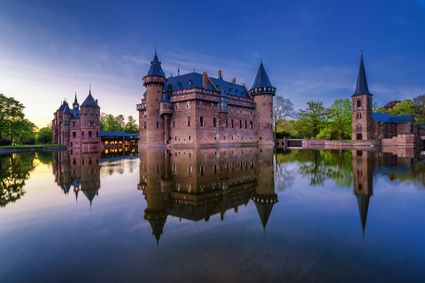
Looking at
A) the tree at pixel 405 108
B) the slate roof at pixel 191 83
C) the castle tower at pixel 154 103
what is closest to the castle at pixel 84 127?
the castle tower at pixel 154 103

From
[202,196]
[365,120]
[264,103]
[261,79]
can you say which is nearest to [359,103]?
[365,120]

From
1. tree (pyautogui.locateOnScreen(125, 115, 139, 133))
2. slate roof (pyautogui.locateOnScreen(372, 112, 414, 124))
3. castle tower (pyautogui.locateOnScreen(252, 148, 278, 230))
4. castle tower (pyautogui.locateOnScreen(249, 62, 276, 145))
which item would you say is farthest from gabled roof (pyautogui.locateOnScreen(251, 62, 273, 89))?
tree (pyautogui.locateOnScreen(125, 115, 139, 133))

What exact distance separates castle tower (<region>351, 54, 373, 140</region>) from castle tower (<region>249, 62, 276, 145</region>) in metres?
21.5

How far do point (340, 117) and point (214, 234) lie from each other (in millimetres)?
76642

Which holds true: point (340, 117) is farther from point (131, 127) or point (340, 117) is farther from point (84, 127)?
point (131, 127)

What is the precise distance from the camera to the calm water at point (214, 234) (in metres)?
4.38

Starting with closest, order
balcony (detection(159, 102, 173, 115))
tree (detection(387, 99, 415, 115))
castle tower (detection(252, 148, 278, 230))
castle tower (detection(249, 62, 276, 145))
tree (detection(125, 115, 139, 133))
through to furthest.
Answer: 1. castle tower (detection(252, 148, 278, 230))
2. balcony (detection(159, 102, 173, 115))
3. castle tower (detection(249, 62, 276, 145))
4. tree (detection(387, 99, 415, 115))
5. tree (detection(125, 115, 139, 133))

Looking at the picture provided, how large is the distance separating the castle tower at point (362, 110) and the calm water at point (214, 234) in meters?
57.8

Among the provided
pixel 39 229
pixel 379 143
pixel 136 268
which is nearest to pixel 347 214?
pixel 136 268

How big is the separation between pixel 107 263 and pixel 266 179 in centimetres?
1029

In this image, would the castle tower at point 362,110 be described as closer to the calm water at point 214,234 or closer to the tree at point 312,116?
the tree at point 312,116

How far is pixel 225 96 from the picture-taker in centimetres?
5362

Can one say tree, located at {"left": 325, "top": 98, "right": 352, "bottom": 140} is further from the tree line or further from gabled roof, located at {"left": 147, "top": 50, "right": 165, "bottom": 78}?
gabled roof, located at {"left": 147, "top": 50, "right": 165, "bottom": 78}

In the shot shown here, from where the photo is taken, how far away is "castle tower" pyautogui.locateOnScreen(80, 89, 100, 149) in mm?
59281
